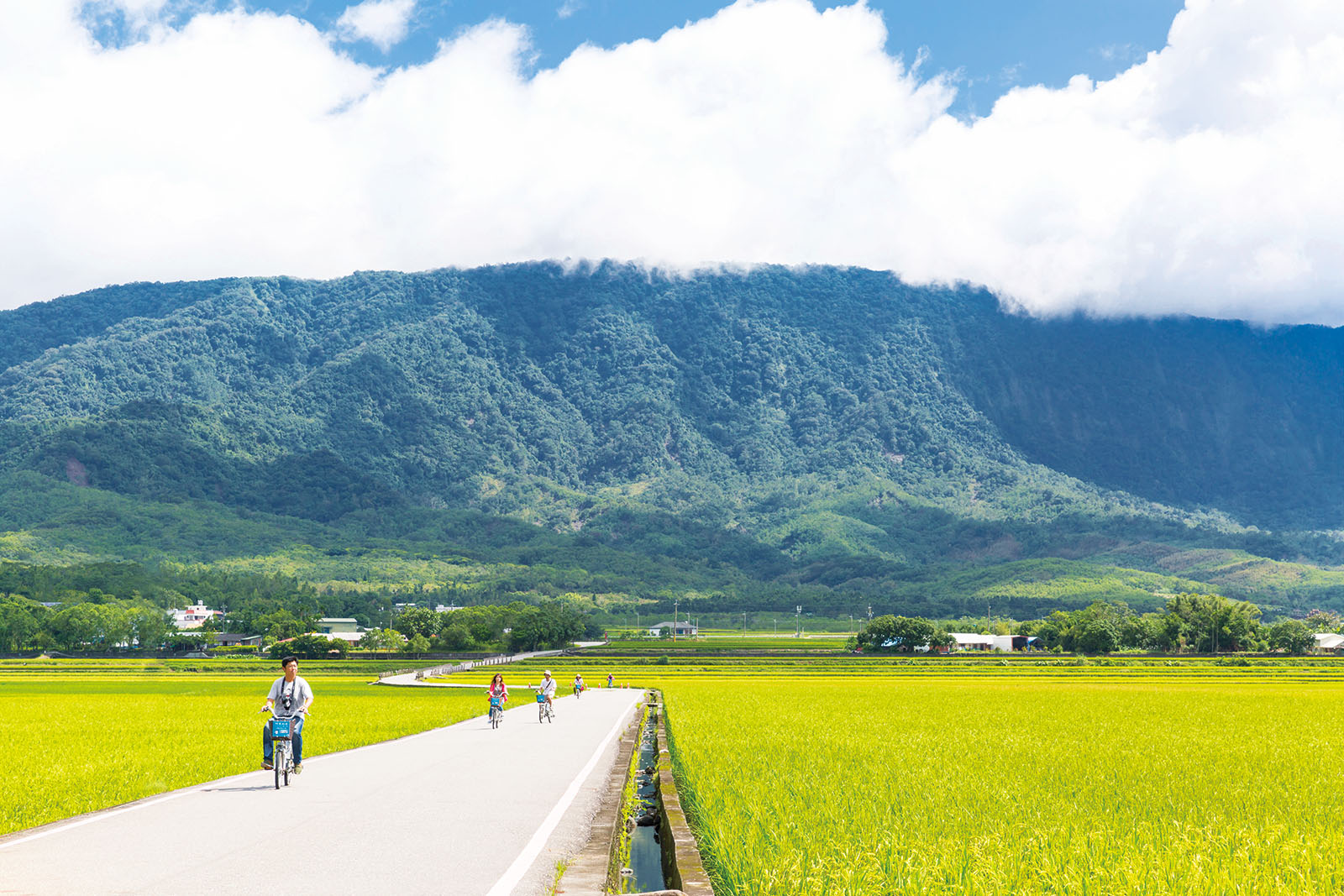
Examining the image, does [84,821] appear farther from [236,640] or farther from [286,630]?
[236,640]

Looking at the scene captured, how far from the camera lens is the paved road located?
1063cm

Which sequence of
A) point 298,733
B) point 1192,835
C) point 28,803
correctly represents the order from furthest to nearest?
1. point 298,733
2. point 28,803
3. point 1192,835

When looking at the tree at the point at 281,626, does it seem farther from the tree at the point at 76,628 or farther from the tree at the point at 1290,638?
the tree at the point at 1290,638

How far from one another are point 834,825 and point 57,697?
57756 millimetres

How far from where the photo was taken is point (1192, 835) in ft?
41.5

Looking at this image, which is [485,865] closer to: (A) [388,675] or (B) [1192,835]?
(B) [1192,835]

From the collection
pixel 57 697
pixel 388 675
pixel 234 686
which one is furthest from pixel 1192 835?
pixel 388 675

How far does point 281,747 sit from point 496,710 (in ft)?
56.6

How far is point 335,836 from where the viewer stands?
1331cm

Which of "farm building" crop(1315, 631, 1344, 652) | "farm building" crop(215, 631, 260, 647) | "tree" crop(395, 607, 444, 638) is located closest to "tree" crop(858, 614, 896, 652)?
"tree" crop(395, 607, 444, 638)

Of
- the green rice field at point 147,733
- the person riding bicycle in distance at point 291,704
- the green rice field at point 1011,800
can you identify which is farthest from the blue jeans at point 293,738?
the green rice field at point 1011,800

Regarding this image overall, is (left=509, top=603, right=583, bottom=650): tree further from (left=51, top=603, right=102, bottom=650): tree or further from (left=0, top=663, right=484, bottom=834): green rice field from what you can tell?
(left=0, top=663, right=484, bottom=834): green rice field

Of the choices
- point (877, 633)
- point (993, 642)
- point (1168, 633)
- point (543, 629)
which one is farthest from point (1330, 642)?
point (543, 629)

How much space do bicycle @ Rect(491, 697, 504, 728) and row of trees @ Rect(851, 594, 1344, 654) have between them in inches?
4684
